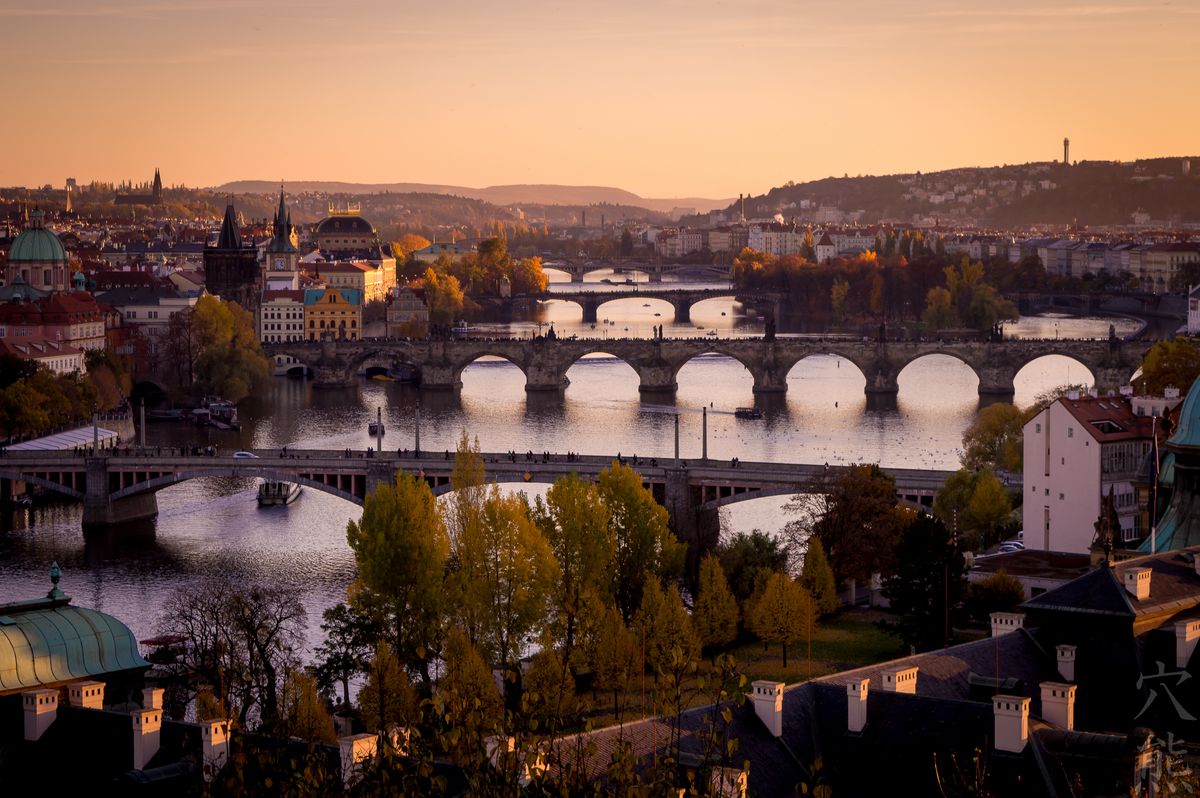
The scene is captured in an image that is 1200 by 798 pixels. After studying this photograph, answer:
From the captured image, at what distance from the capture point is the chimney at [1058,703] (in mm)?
14906

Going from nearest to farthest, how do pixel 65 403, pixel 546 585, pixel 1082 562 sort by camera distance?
pixel 546 585
pixel 1082 562
pixel 65 403

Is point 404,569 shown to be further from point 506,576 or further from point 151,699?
point 151,699

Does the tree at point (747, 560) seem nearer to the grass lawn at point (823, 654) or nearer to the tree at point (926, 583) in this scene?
the grass lawn at point (823, 654)

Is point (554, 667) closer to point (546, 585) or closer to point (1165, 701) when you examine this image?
point (546, 585)

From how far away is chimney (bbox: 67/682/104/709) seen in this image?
1641 cm

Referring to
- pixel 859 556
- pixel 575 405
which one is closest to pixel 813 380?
pixel 575 405

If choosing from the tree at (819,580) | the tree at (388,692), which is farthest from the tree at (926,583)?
the tree at (388,692)

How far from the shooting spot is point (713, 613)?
2572cm

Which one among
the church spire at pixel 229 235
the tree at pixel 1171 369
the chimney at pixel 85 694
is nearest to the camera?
the chimney at pixel 85 694

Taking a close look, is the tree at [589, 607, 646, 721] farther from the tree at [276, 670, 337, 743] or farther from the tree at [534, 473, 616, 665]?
the tree at [276, 670, 337, 743]

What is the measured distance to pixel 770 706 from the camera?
48.4 ft

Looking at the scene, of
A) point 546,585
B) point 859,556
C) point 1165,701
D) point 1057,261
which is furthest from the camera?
point 1057,261

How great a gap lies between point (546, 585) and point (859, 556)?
588 centimetres

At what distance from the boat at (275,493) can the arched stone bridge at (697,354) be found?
77.4ft
